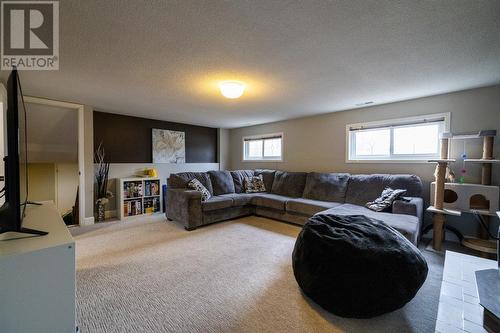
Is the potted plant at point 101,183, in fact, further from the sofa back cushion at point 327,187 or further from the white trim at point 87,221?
the sofa back cushion at point 327,187

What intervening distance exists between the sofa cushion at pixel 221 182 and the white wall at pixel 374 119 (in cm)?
127

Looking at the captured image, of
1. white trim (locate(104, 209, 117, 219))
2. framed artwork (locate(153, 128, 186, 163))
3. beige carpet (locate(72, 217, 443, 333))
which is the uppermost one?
framed artwork (locate(153, 128, 186, 163))

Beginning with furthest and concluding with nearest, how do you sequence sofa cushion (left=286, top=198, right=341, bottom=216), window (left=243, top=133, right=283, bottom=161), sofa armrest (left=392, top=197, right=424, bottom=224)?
window (left=243, top=133, right=283, bottom=161), sofa cushion (left=286, top=198, right=341, bottom=216), sofa armrest (left=392, top=197, right=424, bottom=224)

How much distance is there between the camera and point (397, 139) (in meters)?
3.60

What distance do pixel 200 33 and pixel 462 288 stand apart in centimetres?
266

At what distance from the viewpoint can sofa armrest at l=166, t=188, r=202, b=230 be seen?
3.51 m

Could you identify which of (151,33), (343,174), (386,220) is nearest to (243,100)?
(151,33)

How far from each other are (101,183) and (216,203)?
2.38m

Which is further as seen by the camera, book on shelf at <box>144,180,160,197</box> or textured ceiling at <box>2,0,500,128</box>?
book on shelf at <box>144,180,160,197</box>

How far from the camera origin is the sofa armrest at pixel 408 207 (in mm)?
2672

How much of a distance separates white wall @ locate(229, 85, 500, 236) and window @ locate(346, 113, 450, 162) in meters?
0.10

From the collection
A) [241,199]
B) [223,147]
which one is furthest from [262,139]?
[241,199]

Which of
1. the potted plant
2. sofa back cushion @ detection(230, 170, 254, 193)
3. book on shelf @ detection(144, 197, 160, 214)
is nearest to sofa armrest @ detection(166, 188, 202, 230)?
book on shelf @ detection(144, 197, 160, 214)

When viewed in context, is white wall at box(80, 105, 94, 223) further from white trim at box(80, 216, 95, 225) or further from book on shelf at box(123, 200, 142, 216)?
book on shelf at box(123, 200, 142, 216)
